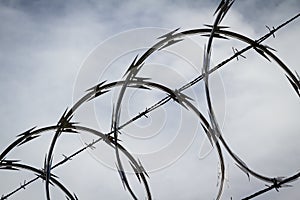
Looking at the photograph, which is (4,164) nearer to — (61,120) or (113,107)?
(61,120)

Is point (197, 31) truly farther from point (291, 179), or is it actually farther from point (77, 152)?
point (77, 152)

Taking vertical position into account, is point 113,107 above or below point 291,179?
above

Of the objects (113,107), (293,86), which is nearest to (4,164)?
(113,107)

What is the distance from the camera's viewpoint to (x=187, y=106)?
3.72 metres

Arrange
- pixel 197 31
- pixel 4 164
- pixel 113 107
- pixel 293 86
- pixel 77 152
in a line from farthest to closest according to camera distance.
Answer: pixel 77 152 → pixel 4 164 → pixel 113 107 → pixel 197 31 → pixel 293 86

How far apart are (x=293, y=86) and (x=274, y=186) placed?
2.48ft

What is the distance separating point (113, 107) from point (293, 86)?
5.00 ft

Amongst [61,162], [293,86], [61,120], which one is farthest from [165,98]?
[61,162]

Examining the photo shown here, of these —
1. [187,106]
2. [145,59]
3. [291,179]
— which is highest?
[145,59]

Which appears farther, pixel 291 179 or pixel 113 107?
pixel 113 107

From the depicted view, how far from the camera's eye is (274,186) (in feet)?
9.98

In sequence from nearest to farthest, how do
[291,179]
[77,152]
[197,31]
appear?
[291,179] → [197,31] → [77,152]

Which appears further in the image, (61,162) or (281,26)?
(61,162)

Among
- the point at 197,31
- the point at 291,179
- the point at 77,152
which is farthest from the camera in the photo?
the point at 77,152
